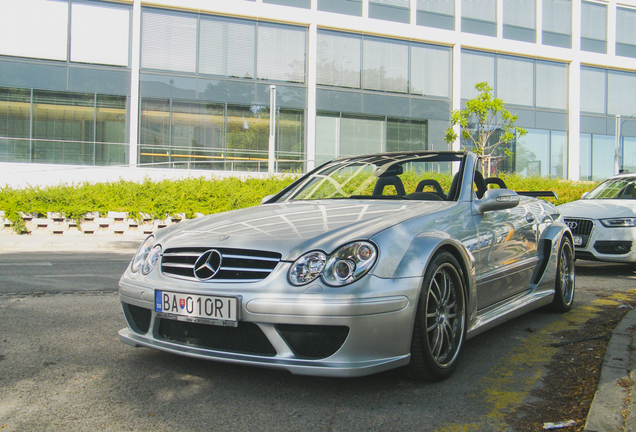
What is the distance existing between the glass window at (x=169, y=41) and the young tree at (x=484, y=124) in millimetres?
11421

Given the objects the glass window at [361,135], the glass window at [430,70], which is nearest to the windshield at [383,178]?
the glass window at [361,135]

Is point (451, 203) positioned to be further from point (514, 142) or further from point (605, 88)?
point (605, 88)

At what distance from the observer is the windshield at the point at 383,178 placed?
14.6ft

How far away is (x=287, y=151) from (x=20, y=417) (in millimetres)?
21805

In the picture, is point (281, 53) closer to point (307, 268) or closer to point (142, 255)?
point (142, 255)

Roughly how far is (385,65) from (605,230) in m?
19.2

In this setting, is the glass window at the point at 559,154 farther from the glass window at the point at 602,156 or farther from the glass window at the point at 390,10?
the glass window at the point at 390,10

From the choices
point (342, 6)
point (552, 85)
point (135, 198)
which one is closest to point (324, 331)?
point (135, 198)

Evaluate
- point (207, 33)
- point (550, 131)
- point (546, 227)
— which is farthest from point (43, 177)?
point (550, 131)

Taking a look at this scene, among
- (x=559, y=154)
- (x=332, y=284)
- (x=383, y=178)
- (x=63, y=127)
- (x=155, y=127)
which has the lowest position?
(x=332, y=284)

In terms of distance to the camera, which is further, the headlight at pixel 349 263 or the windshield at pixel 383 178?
the windshield at pixel 383 178

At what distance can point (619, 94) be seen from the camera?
100 ft

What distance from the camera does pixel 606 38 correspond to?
30.4 meters

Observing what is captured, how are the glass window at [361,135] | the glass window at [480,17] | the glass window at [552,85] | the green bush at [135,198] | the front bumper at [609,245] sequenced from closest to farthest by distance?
1. the front bumper at [609,245]
2. the green bush at [135,198]
3. the glass window at [361,135]
4. the glass window at [480,17]
5. the glass window at [552,85]
